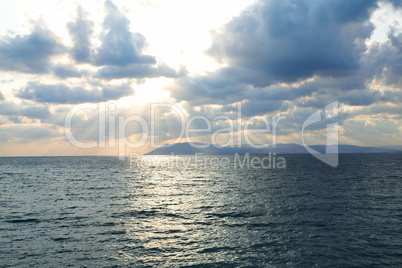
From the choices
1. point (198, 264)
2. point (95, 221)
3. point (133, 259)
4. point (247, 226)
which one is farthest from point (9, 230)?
point (247, 226)

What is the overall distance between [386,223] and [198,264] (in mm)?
22793

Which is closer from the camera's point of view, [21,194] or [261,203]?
[261,203]

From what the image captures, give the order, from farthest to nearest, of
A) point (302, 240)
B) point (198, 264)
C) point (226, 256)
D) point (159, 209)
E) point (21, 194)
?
point (21, 194)
point (159, 209)
point (302, 240)
point (226, 256)
point (198, 264)

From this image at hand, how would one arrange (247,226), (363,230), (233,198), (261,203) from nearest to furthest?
(363,230)
(247,226)
(261,203)
(233,198)

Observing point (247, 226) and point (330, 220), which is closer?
point (247, 226)

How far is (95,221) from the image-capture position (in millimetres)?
31375

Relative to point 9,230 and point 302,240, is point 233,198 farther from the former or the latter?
point 9,230

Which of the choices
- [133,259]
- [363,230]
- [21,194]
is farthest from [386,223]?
[21,194]

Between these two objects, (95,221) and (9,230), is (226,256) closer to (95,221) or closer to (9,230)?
(95,221)

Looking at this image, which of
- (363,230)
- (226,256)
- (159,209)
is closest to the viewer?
(226,256)

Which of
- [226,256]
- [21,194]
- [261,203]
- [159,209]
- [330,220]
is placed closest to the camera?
[226,256]

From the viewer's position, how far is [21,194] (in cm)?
5222

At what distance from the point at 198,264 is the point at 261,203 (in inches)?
942

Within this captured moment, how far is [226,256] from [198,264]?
8.51ft
